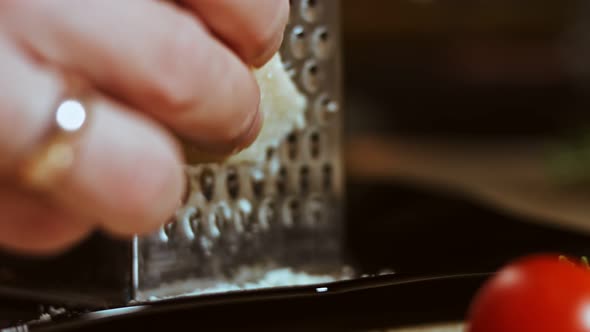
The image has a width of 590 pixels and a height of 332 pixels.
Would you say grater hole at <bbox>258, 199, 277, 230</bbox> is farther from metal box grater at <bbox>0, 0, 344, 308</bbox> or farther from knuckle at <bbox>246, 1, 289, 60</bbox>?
knuckle at <bbox>246, 1, 289, 60</bbox>

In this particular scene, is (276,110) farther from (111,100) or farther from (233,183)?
(111,100)

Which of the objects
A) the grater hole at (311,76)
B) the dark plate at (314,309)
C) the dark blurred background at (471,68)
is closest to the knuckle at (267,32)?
the dark plate at (314,309)

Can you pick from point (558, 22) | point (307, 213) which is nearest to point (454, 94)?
point (558, 22)

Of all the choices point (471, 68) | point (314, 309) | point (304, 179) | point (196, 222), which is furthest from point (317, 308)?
point (471, 68)

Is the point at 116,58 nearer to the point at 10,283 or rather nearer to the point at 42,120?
the point at 42,120

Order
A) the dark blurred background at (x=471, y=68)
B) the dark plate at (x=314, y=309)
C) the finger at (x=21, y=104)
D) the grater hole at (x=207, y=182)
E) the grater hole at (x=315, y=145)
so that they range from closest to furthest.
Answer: the finger at (x=21, y=104)
the dark plate at (x=314, y=309)
the grater hole at (x=207, y=182)
the grater hole at (x=315, y=145)
the dark blurred background at (x=471, y=68)

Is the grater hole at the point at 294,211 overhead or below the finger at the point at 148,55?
overhead

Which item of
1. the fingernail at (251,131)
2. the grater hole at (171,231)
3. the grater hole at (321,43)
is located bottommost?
the fingernail at (251,131)

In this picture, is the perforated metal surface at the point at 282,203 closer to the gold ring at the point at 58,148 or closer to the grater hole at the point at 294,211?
the grater hole at the point at 294,211

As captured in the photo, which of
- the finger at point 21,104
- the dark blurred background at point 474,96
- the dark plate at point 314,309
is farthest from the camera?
the dark blurred background at point 474,96
